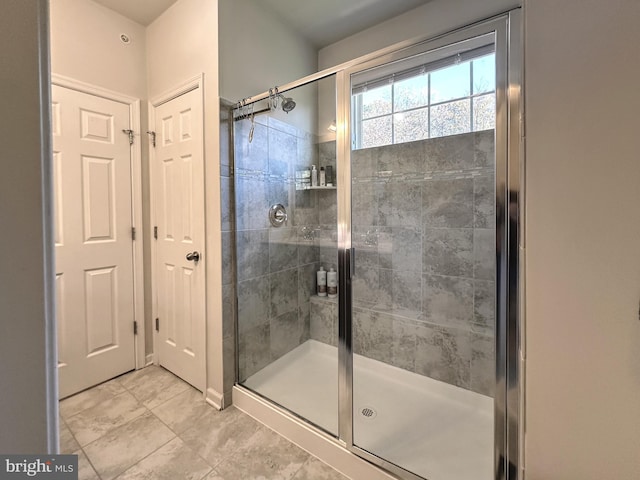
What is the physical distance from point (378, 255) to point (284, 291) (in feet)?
2.56

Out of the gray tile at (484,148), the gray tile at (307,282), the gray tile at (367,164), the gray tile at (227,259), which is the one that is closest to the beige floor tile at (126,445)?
the gray tile at (227,259)

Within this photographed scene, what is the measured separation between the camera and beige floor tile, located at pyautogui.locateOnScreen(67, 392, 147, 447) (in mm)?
1504

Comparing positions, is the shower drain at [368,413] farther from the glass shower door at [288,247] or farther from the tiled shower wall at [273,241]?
the tiled shower wall at [273,241]

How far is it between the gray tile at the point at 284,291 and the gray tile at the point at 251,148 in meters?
0.80

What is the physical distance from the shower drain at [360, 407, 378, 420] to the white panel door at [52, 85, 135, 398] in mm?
1750

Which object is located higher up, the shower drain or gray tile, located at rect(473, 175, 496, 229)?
gray tile, located at rect(473, 175, 496, 229)

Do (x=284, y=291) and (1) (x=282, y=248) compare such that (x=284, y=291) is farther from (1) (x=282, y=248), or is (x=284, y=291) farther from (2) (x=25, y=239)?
(2) (x=25, y=239)

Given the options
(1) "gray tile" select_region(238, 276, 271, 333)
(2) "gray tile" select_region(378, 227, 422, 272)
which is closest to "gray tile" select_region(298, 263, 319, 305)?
(1) "gray tile" select_region(238, 276, 271, 333)

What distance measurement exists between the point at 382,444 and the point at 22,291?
61.2 inches

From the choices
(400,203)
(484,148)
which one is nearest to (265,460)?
(400,203)

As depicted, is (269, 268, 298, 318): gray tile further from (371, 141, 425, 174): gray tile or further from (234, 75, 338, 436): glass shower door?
(371, 141, 425, 174): gray tile

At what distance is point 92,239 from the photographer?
1896 millimetres

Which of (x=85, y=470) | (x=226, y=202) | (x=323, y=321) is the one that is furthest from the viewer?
(x=323, y=321)

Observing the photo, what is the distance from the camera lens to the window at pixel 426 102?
172 centimetres
